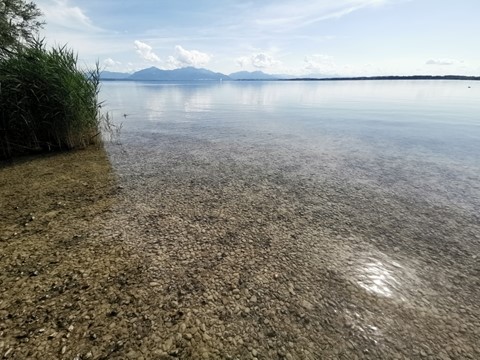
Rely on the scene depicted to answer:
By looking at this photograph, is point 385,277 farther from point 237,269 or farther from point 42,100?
point 42,100

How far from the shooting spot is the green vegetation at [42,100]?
9570 mm

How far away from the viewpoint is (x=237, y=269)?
15.6 feet

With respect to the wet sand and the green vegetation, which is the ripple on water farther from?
the green vegetation

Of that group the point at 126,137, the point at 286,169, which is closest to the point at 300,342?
the point at 286,169

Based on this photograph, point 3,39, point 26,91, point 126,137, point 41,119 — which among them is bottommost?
point 126,137

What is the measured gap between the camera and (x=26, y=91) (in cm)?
973

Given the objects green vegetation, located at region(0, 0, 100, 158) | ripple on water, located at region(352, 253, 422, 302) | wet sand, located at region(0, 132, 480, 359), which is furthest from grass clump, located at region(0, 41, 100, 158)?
ripple on water, located at region(352, 253, 422, 302)

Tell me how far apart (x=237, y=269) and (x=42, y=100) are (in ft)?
33.9

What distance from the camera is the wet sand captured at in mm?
3447

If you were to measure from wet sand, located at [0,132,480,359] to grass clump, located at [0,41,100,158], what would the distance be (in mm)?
2833

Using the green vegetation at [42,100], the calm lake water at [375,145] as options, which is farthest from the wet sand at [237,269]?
the green vegetation at [42,100]

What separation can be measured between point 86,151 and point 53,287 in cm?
958

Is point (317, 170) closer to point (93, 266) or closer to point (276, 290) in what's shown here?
point (276, 290)

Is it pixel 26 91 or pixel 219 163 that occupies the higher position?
pixel 26 91
